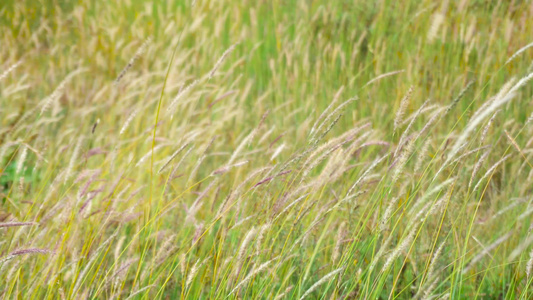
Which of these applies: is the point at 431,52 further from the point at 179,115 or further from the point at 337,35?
the point at 179,115

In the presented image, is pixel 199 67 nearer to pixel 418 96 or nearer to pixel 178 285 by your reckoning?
pixel 418 96

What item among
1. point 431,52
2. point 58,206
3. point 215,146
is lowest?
point 215,146

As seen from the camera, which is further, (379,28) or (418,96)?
(379,28)

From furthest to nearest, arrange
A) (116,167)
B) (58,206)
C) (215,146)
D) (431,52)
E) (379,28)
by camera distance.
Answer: (379,28)
(431,52)
(215,146)
(116,167)
(58,206)

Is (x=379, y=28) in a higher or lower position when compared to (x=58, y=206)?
lower

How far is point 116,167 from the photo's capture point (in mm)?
2721

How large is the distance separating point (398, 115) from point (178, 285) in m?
0.97

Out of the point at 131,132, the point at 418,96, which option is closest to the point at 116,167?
the point at 131,132

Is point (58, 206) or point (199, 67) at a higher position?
point (58, 206)

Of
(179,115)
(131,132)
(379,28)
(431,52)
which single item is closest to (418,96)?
(431,52)

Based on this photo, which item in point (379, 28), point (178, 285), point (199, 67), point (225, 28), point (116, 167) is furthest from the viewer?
point (225, 28)

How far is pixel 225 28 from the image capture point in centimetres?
433

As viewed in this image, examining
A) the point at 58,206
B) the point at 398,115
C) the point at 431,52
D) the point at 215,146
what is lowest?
the point at 215,146

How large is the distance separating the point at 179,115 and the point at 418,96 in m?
1.32
